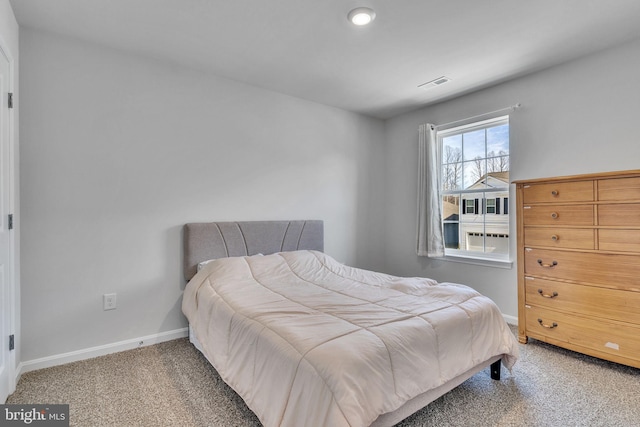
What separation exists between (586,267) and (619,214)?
0.42m

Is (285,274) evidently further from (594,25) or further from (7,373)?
(594,25)

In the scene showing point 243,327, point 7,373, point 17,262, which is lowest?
point 7,373

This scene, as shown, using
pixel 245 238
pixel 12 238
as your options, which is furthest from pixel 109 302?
pixel 245 238

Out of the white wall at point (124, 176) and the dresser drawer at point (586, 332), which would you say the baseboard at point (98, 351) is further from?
the dresser drawer at point (586, 332)

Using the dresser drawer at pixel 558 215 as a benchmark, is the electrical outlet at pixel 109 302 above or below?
below

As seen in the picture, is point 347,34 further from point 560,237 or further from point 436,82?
point 560,237

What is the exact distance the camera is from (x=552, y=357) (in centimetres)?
240

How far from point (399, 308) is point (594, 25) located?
2.38m

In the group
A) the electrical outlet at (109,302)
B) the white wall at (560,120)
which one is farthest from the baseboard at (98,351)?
the white wall at (560,120)

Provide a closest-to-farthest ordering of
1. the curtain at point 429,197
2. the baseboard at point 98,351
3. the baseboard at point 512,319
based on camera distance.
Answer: the baseboard at point 98,351 → the baseboard at point 512,319 → the curtain at point 429,197

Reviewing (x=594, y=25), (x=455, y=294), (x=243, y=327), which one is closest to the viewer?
(x=243, y=327)

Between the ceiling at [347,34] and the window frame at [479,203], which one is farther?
the window frame at [479,203]

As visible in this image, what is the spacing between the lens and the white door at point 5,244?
5.97 feet

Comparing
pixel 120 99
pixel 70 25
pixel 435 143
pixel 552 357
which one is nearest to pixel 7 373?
pixel 120 99
